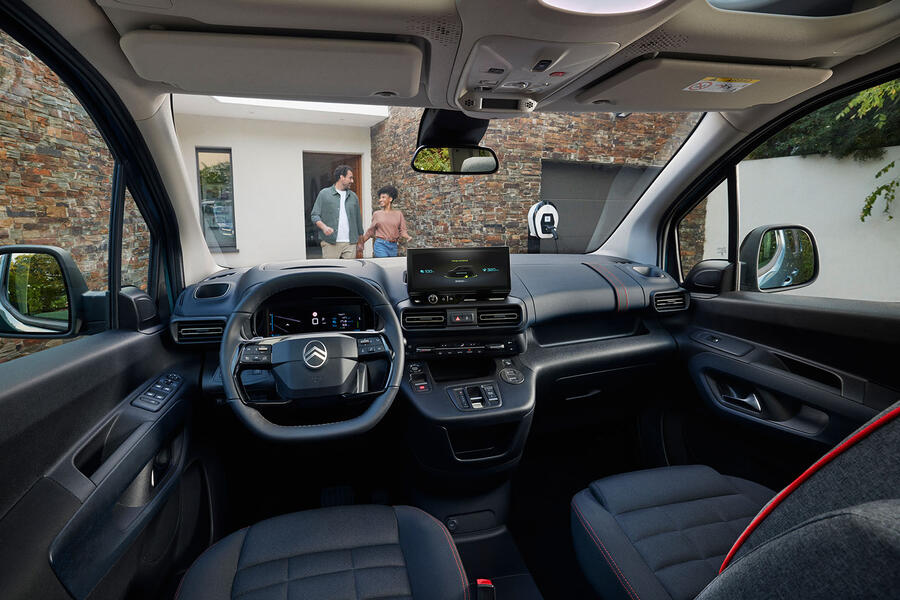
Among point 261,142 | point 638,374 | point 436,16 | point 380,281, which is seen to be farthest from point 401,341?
point 261,142

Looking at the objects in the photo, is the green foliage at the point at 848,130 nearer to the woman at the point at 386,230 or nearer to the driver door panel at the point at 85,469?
the woman at the point at 386,230

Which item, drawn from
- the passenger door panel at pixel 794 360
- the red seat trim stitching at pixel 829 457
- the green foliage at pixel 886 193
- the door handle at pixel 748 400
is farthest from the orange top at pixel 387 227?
the red seat trim stitching at pixel 829 457

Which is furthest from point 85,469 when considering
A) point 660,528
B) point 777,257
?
point 777,257

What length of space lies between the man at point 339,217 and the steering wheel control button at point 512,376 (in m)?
2.28

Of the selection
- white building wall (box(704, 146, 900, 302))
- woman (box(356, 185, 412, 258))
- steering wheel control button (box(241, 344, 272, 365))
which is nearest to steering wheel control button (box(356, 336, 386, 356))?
steering wheel control button (box(241, 344, 272, 365))

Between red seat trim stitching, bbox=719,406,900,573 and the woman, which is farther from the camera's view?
the woman

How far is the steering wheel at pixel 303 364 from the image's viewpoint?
4.85 feet

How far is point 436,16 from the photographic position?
4.15ft

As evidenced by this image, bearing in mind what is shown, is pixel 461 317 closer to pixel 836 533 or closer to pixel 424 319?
pixel 424 319

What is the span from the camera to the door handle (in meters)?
2.08

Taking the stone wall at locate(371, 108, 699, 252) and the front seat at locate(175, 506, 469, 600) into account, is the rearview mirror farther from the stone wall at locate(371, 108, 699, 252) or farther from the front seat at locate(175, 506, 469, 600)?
the stone wall at locate(371, 108, 699, 252)

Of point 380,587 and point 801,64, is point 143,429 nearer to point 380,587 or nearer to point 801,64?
point 380,587

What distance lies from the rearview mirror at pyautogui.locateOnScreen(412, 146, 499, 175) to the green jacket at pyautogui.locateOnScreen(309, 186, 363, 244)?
166cm

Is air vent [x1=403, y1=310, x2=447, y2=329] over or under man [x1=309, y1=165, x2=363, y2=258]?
under
